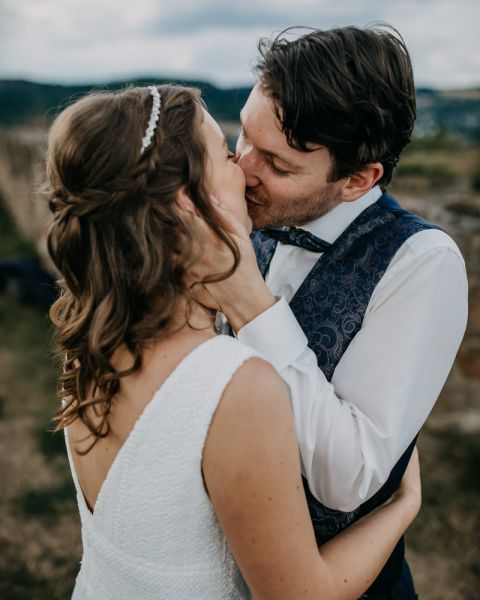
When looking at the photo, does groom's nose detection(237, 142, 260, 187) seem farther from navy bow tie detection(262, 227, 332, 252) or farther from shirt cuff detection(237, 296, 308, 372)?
shirt cuff detection(237, 296, 308, 372)

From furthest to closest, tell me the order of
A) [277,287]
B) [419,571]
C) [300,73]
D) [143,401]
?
[419,571] < [277,287] < [300,73] < [143,401]

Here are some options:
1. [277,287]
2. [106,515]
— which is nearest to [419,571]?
[277,287]

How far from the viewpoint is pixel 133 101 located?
133cm

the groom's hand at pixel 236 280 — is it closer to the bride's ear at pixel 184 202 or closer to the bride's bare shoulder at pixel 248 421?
the bride's ear at pixel 184 202

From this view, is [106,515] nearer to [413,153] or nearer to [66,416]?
[66,416]

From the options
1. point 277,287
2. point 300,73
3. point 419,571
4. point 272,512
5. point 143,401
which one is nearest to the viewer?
point 272,512

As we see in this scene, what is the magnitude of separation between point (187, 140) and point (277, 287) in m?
0.82

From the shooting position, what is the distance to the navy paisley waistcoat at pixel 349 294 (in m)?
1.66

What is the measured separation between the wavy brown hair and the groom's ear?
0.71 m

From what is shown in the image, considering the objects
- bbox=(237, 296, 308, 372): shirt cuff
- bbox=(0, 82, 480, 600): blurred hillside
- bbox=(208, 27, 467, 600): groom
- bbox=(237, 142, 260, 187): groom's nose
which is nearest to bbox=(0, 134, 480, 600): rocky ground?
bbox=(0, 82, 480, 600): blurred hillside

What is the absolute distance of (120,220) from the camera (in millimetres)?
1288

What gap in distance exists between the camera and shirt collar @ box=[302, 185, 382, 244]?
190 centimetres

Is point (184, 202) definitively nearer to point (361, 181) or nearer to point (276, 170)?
point (276, 170)

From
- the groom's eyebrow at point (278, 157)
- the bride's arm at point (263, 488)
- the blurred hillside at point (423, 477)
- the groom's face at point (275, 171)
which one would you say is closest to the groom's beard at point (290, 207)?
the groom's face at point (275, 171)
